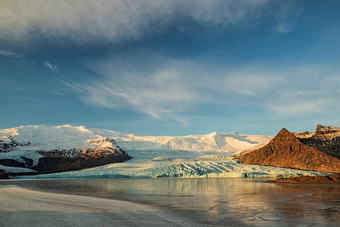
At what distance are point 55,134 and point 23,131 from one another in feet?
54.1

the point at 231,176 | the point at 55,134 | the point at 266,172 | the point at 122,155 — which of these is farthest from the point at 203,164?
the point at 55,134

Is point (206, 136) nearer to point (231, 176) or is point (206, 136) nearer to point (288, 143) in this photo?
point (288, 143)

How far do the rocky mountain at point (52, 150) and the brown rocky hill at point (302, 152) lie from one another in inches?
1827

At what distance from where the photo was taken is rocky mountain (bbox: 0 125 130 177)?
90.1 metres

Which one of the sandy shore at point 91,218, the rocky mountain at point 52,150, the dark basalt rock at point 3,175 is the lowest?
the sandy shore at point 91,218

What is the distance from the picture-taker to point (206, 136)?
5561 inches

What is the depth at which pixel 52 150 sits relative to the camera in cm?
11050

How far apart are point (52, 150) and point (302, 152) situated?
9132 centimetres

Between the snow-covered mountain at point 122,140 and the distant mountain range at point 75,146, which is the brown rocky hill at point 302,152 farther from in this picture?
the snow-covered mountain at point 122,140

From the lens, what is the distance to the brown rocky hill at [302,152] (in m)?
63.8

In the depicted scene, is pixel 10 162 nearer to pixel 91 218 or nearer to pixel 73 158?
pixel 73 158

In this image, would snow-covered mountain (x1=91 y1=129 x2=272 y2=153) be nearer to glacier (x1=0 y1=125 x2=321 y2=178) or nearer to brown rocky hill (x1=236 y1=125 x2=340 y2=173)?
glacier (x1=0 y1=125 x2=321 y2=178)

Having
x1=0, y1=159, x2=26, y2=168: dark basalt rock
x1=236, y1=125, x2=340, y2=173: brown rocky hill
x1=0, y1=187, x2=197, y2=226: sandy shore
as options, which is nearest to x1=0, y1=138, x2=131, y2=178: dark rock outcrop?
x1=0, y1=159, x2=26, y2=168: dark basalt rock

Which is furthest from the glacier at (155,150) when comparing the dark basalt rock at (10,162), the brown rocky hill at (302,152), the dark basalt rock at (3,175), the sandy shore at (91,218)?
the sandy shore at (91,218)
